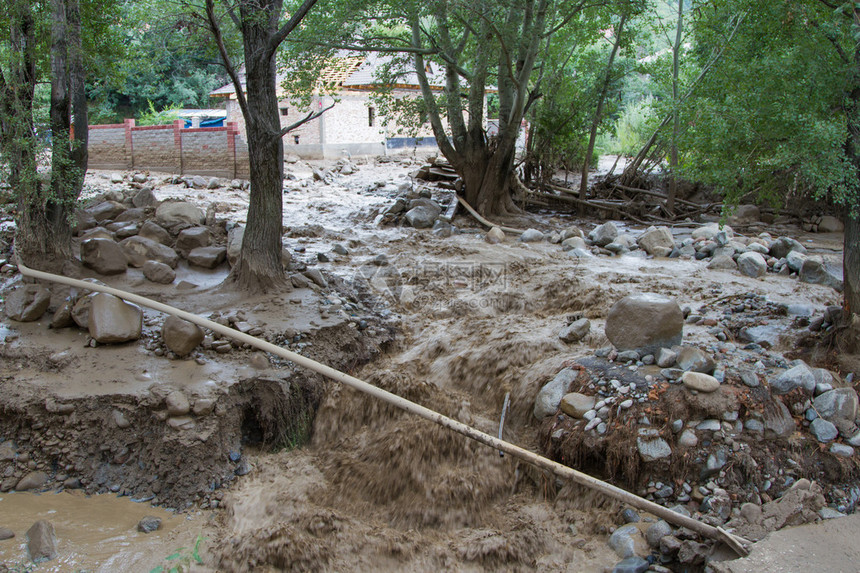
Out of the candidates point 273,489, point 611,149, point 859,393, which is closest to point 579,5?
point 859,393

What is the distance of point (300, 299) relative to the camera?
689 cm

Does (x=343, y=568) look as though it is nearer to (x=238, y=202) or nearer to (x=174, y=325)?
(x=174, y=325)

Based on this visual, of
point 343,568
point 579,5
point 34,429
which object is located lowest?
point 343,568

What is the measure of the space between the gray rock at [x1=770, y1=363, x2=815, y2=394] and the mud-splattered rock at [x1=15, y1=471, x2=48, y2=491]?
5594mm

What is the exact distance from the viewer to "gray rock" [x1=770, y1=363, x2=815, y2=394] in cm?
477

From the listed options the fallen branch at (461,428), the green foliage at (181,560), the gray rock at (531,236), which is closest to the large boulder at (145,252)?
the fallen branch at (461,428)

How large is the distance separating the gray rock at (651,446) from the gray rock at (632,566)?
83 centimetres

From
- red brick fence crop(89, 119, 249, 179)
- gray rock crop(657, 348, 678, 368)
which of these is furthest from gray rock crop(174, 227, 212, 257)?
red brick fence crop(89, 119, 249, 179)

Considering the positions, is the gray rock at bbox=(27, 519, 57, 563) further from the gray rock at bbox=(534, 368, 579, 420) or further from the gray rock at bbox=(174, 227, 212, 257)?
the gray rock at bbox=(174, 227, 212, 257)

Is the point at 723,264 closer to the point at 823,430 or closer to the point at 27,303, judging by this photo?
the point at 823,430

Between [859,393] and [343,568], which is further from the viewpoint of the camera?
[859,393]

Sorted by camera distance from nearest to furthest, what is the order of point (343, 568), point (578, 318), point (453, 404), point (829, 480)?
point (343, 568)
point (829, 480)
point (453, 404)
point (578, 318)

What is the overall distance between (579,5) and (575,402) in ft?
23.8

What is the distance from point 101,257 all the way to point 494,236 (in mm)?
6145
